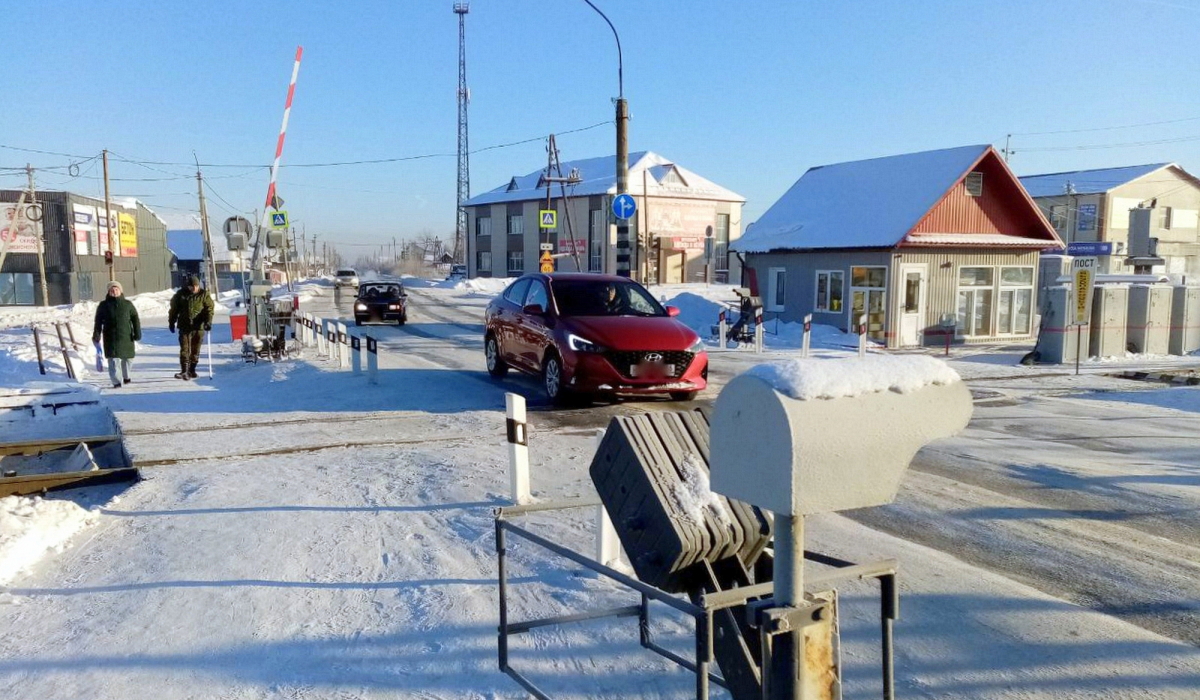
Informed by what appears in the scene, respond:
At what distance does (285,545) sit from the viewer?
538cm

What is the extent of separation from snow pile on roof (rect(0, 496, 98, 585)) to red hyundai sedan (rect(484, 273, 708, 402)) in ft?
17.9

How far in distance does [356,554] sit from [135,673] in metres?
1.51

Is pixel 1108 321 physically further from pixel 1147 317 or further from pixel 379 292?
pixel 379 292

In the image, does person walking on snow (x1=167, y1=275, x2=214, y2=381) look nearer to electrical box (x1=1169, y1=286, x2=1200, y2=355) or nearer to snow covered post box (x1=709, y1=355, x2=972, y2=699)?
snow covered post box (x1=709, y1=355, x2=972, y2=699)

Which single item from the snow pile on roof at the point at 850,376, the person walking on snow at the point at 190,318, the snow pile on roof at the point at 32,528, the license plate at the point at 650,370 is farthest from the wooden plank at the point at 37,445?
the snow pile on roof at the point at 850,376

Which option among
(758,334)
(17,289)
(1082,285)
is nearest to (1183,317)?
(1082,285)

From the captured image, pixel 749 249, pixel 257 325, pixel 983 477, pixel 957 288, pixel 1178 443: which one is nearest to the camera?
pixel 983 477

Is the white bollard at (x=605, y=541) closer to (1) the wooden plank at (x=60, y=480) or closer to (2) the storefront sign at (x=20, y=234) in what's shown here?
(1) the wooden plank at (x=60, y=480)

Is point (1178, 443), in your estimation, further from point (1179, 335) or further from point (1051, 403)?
point (1179, 335)

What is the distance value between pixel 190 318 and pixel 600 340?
754 cm

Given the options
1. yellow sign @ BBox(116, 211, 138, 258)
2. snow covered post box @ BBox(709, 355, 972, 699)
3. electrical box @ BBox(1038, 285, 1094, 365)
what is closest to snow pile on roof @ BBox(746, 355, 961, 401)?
snow covered post box @ BBox(709, 355, 972, 699)

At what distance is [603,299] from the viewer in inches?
452

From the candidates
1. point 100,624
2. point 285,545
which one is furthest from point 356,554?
point 100,624

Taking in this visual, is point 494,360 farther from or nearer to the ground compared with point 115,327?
nearer to the ground
